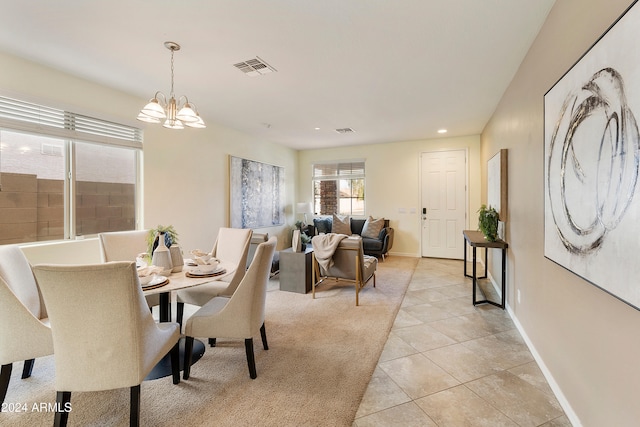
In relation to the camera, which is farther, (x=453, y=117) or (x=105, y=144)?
(x=453, y=117)

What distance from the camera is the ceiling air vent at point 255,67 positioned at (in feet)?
8.81

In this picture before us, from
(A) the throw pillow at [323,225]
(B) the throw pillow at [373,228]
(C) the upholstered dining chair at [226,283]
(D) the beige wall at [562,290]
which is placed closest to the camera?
(D) the beige wall at [562,290]

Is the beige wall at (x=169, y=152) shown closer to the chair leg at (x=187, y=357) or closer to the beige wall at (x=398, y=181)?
the chair leg at (x=187, y=357)

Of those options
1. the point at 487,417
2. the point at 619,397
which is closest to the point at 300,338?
the point at 487,417

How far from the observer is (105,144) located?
131 inches

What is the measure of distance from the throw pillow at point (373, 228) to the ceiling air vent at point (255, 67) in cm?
404

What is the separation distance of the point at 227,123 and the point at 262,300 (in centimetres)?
370

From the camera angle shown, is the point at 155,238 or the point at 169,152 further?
the point at 169,152

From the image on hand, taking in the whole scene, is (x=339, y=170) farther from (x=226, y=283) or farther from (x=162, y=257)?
(x=162, y=257)

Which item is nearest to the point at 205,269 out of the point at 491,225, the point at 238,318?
the point at 238,318

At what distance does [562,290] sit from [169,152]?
4.53m

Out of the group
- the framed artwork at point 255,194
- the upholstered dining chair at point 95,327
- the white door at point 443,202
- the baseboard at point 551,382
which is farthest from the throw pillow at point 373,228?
the upholstered dining chair at point 95,327

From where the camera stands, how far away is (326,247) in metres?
3.57

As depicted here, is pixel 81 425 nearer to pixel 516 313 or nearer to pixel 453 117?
pixel 516 313
